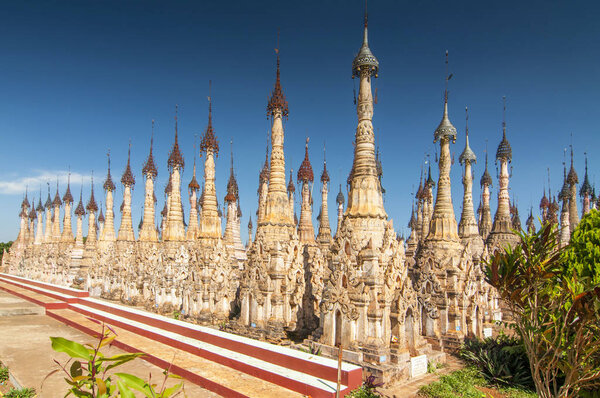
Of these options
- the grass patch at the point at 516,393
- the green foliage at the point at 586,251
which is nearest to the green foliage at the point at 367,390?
the grass patch at the point at 516,393

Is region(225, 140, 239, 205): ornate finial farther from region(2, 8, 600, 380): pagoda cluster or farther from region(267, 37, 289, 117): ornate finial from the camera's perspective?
region(267, 37, 289, 117): ornate finial

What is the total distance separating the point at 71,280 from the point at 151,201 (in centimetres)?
1705

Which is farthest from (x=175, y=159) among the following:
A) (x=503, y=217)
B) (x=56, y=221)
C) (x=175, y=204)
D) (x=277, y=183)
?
(x=56, y=221)

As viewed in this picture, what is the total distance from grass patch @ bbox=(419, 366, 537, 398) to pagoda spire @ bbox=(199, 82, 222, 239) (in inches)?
609

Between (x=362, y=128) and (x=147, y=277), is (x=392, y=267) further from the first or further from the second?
(x=147, y=277)

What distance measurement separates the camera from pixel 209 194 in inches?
936

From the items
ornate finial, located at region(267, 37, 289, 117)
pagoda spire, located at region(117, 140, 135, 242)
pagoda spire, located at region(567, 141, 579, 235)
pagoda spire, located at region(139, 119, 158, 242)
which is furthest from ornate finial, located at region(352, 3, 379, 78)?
pagoda spire, located at region(567, 141, 579, 235)

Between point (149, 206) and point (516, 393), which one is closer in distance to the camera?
point (516, 393)

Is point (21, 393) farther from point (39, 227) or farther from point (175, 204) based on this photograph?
point (39, 227)

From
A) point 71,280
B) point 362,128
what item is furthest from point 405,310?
point 71,280

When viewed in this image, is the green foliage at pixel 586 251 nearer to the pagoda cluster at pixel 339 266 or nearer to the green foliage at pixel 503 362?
the pagoda cluster at pixel 339 266

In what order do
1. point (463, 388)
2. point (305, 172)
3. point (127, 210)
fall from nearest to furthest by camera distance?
point (463, 388) < point (305, 172) < point (127, 210)

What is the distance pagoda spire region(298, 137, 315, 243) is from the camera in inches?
936

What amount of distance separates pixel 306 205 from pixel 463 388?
51.1 ft
